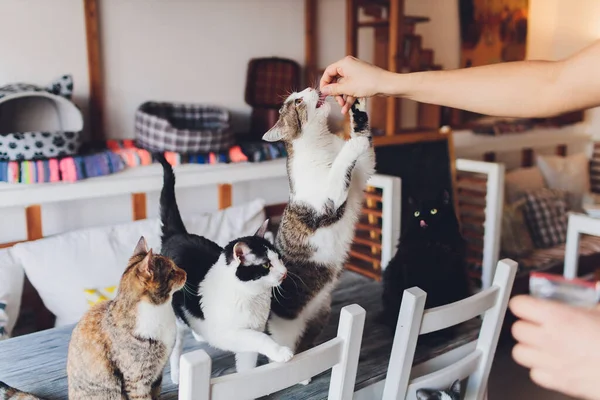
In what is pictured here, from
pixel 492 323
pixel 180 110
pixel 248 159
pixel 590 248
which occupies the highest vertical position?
pixel 180 110

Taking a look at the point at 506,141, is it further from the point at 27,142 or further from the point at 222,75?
the point at 27,142

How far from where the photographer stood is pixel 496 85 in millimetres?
909

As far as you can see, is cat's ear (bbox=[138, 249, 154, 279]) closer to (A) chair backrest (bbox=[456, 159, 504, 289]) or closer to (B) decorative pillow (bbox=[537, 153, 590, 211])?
(A) chair backrest (bbox=[456, 159, 504, 289])

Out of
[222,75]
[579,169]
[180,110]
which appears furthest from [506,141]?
[180,110]

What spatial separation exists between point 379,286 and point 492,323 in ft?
1.76

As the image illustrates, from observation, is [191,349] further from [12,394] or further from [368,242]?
[368,242]

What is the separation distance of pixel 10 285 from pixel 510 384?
79.2 inches

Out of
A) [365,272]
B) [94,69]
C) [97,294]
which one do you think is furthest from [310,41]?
[97,294]

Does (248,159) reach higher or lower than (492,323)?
higher

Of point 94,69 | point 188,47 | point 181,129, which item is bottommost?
point 181,129

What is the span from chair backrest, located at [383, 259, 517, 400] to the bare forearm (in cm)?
35

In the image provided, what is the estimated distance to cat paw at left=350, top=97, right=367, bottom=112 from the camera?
103 cm

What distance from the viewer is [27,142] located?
165cm

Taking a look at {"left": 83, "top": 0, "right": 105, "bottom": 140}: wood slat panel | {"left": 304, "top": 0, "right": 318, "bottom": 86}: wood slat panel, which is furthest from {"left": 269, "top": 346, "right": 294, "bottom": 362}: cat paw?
{"left": 304, "top": 0, "right": 318, "bottom": 86}: wood slat panel
